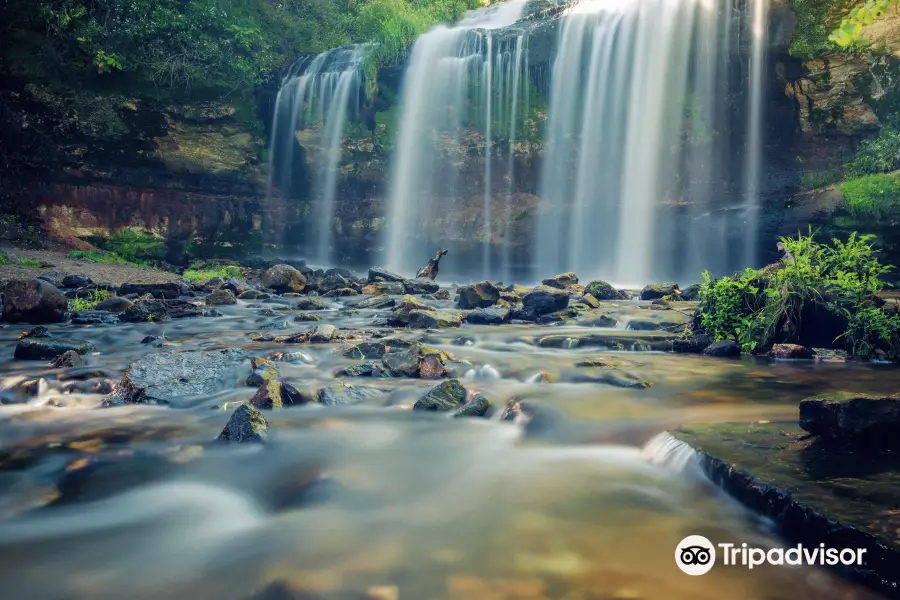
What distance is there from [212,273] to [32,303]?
918 cm

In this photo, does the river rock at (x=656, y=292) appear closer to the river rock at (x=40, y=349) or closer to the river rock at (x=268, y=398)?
the river rock at (x=268, y=398)

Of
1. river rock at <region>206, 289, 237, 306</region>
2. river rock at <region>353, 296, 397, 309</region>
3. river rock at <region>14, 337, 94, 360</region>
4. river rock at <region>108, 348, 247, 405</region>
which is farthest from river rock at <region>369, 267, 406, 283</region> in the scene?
river rock at <region>108, 348, 247, 405</region>

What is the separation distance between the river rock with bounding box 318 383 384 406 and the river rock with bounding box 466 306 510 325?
15.3ft

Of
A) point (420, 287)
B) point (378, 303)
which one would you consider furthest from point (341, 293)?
point (378, 303)

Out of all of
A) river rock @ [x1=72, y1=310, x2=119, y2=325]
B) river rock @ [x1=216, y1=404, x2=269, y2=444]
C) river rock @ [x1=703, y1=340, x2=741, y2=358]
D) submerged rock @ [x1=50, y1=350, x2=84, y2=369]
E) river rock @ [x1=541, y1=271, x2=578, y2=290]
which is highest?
river rock @ [x1=541, y1=271, x2=578, y2=290]

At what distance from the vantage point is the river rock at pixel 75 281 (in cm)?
1279

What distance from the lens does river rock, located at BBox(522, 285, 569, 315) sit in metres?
9.54

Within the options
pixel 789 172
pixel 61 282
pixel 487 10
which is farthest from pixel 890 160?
pixel 61 282

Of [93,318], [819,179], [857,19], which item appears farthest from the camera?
[819,179]

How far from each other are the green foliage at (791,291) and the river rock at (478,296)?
4.93 meters

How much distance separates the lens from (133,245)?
1944 cm

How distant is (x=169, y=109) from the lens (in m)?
19.8

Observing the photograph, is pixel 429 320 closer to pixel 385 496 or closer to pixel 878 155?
pixel 385 496

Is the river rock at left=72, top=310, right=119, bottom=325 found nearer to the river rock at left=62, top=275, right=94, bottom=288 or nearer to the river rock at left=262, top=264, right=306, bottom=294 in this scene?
the river rock at left=62, top=275, right=94, bottom=288
